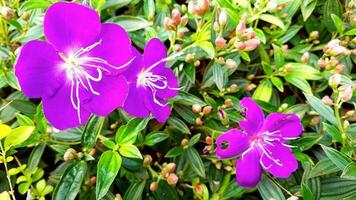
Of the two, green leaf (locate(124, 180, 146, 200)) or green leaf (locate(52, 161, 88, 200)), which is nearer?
green leaf (locate(52, 161, 88, 200))

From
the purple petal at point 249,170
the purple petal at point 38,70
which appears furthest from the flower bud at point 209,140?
the purple petal at point 38,70

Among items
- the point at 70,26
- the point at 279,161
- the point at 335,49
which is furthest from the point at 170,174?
the point at 335,49

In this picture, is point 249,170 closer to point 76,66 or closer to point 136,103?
point 136,103

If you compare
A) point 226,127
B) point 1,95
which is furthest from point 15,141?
point 226,127

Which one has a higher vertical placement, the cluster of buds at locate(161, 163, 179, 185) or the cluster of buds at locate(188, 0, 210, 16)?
the cluster of buds at locate(188, 0, 210, 16)

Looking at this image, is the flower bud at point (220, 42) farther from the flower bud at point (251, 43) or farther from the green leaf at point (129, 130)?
the green leaf at point (129, 130)

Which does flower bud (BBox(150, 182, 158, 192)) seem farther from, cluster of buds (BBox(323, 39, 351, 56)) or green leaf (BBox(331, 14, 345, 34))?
green leaf (BBox(331, 14, 345, 34))

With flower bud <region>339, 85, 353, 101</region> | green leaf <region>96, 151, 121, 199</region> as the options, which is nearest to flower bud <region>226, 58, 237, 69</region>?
flower bud <region>339, 85, 353, 101</region>

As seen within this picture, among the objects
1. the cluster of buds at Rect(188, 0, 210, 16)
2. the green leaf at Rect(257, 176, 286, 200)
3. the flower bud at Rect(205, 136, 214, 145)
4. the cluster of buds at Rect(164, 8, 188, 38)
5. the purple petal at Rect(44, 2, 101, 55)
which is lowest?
the green leaf at Rect(257, 176, 286, 200)
